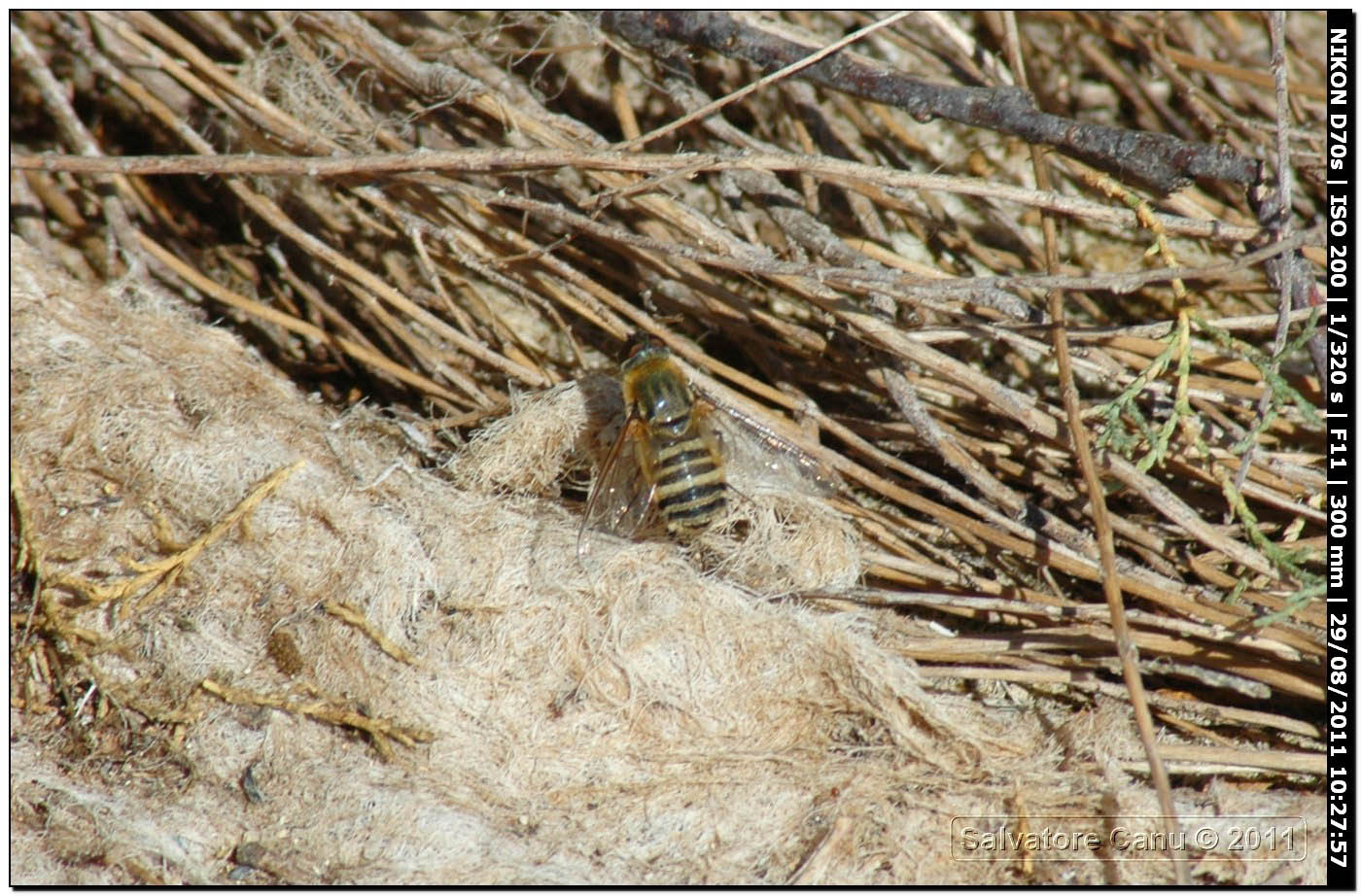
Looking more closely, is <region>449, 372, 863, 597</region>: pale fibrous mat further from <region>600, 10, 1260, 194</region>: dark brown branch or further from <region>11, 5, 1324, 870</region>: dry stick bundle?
<region>600, 10, 1260, 194</region>: dark brown branch

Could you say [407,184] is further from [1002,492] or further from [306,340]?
[1002,492]

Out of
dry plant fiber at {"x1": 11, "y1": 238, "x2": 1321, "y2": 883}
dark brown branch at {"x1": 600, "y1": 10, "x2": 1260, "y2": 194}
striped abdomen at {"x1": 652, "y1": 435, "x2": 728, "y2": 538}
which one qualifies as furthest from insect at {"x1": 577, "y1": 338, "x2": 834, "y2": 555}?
dark brown branch at {"x1": 600, "y1": 10, "x2": 1260, "y2": 194}

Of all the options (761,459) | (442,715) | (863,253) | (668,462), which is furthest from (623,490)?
(863,253)

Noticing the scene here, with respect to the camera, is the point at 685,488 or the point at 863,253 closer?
the point at 685,488

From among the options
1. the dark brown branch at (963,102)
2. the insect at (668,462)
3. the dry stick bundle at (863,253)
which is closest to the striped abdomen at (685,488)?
the insect at (668,462)

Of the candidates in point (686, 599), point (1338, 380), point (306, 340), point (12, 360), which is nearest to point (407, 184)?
point (306, 340)

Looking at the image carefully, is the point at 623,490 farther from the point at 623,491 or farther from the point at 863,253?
the point at 863,253

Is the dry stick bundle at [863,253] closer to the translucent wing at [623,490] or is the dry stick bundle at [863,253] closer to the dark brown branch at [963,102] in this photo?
the dark brown branch at [963,102]
